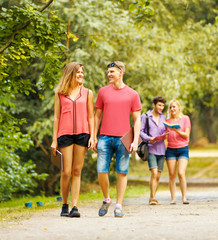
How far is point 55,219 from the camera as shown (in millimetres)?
7145

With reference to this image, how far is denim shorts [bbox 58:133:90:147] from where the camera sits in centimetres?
743

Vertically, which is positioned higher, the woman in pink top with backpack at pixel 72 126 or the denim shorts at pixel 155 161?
the woman in pink top with backpack at pixel 72 126

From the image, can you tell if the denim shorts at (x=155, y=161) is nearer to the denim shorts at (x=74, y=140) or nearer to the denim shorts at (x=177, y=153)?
the denim shorts at (x=177, y=153)

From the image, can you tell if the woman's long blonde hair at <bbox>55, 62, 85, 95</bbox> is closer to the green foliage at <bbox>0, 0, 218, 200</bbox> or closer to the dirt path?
the dirt path

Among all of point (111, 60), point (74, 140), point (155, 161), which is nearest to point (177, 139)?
point (155, 161)

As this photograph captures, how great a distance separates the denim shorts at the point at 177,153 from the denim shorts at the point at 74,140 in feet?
11.3

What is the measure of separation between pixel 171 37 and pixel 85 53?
5237mm

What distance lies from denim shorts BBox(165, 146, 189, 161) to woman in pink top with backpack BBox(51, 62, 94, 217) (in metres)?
3.32

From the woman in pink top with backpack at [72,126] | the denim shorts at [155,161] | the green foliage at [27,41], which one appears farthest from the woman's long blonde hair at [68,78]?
the denim shorts at [155,161]

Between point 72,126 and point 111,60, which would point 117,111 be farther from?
point 111,60

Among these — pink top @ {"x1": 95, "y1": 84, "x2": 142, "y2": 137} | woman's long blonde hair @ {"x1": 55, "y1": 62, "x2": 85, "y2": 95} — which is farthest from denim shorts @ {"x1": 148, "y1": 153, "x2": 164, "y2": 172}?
woman's long blonde hair @ {"x1": 55, "y1": 62, "x2": 85, "y2": 95}

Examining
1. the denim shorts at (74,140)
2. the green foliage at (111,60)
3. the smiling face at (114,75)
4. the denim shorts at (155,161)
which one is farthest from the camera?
the green foliage at (111,60)

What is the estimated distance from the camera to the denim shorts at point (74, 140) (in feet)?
24.4

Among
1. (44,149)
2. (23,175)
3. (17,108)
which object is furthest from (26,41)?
(44,149)
